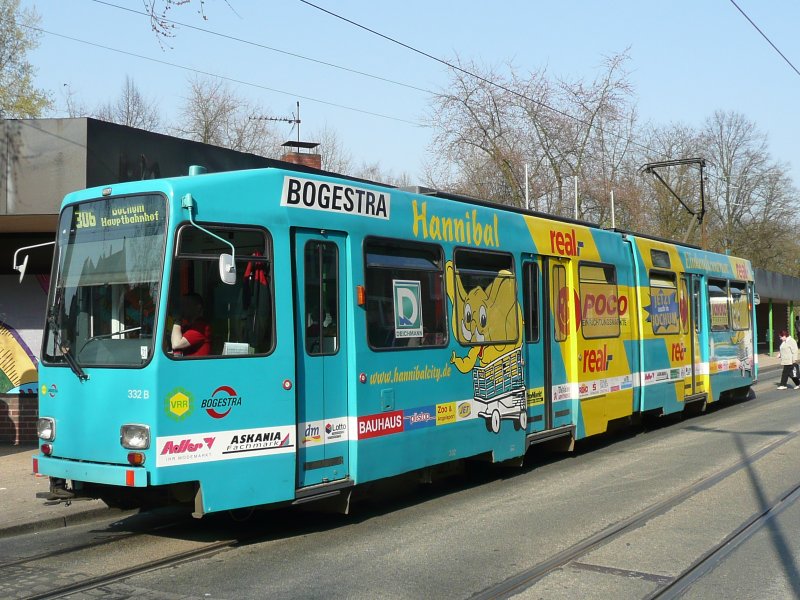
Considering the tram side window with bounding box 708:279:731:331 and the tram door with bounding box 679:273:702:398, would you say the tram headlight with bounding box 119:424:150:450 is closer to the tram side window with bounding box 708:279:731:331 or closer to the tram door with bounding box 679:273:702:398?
the tram door with bounding box 679:273:702:398

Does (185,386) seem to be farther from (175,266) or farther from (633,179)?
(633,179)

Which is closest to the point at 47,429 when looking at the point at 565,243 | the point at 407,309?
the point at 407,309

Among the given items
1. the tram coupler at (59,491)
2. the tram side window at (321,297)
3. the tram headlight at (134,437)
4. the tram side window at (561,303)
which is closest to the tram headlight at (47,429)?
the tram coupler at (59,491)

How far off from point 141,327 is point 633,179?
120ft

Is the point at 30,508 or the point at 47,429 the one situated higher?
the point at 47,429

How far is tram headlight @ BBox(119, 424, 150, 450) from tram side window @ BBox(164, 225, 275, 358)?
61 centimetres

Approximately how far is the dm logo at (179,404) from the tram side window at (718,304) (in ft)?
42.3

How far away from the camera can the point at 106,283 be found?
279 inches

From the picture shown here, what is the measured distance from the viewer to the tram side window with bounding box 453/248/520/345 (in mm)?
9312

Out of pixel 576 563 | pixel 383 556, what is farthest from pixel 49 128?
pixel 576 563

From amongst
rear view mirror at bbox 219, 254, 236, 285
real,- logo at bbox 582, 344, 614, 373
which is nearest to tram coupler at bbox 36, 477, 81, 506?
rear view mirror at bbox 219, 254, 236, 285

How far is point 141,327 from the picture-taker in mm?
6770

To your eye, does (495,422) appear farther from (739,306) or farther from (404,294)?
(739,306)

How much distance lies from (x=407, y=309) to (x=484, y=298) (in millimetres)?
1501
